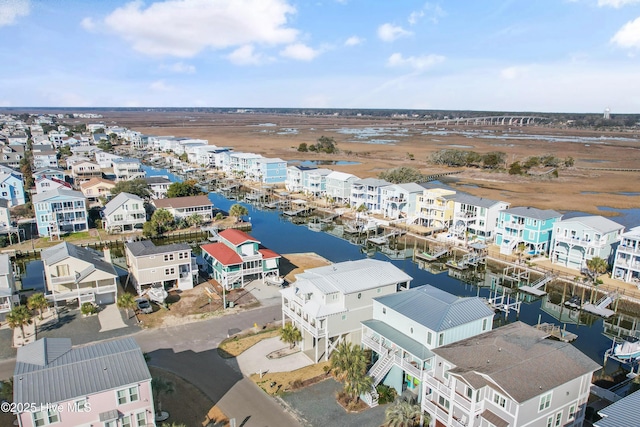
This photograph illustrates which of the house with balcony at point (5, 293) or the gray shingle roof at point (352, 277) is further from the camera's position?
the house with balcony at point (5, 293)

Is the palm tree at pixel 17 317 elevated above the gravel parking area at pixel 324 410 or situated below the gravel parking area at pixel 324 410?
above

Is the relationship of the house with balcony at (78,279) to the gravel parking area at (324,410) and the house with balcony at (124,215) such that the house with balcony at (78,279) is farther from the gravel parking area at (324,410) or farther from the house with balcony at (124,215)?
the house with balcony at (124,215)

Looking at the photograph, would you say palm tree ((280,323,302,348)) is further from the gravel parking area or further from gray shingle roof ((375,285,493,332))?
gray shingle roof ((375,285,493,332))

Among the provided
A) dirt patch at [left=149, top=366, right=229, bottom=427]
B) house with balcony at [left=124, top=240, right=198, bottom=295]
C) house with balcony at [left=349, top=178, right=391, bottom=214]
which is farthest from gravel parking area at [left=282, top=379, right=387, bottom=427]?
house with balcony at [left=349, top=178, right=391, bottom=214]

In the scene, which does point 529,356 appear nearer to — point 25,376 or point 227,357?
point 227,357

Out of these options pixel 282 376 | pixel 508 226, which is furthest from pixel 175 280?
pixel 508 226

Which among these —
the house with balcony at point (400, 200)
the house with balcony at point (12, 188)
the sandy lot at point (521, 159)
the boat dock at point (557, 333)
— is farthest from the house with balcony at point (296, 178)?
the boat dock at point (557, 333)

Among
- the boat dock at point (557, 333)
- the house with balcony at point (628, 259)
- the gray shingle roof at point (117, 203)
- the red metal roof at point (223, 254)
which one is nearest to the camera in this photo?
the boat dock at point (557, 333)
